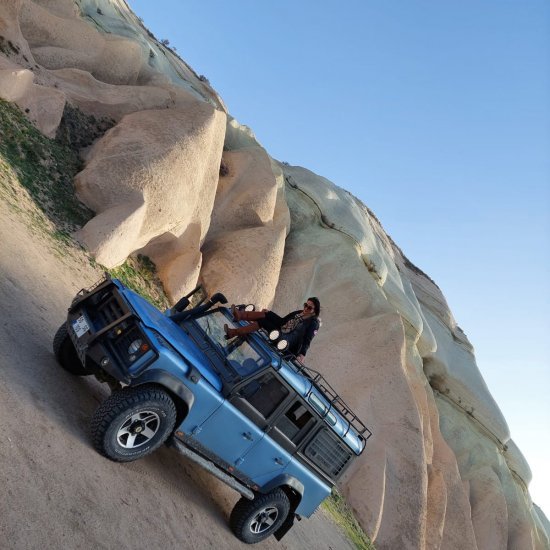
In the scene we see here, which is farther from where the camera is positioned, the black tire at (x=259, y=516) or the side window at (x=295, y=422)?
the black tire at (x=259, y=516)

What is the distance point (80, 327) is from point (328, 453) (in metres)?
4.03

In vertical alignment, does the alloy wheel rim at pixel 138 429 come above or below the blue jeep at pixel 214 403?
below

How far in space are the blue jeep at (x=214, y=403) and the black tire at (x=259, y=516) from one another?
0.02 metres

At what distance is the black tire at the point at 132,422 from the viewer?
19.9 ft

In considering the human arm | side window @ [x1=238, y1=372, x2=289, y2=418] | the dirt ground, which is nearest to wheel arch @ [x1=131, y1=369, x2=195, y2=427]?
side window @ [x1=238, y1=372, x2=289, y2=418]

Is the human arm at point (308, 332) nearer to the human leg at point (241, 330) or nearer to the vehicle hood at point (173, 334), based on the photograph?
the human leg at point (241, 330)

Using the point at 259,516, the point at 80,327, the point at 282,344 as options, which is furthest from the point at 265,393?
the point at 80,327

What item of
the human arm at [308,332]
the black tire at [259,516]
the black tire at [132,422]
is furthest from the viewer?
the human arm at [308,332]

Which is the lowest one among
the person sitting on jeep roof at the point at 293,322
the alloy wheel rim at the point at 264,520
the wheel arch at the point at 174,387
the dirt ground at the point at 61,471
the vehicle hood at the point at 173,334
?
the dirt ground at the point at 61,471

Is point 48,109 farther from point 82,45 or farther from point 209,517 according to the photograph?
point 209,517

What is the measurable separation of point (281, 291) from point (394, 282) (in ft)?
23.4

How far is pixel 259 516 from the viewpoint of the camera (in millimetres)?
7957

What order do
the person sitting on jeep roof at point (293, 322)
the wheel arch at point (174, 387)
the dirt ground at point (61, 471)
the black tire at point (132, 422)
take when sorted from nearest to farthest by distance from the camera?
the dirt ground at point (61, 471)
the black tire at point (132, 422)
the wheel arch at point (174, 387)
the person sitting on jeep roof at point (293, 322)

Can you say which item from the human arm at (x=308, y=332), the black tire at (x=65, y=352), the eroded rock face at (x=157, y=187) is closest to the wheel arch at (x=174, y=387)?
the black tire at (x=65, y=352)
